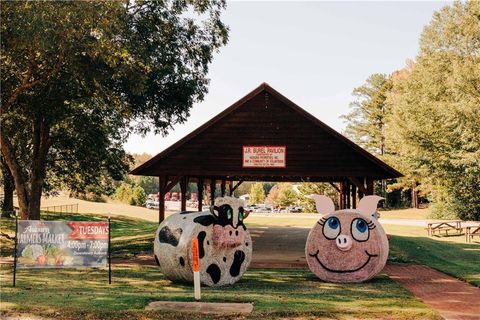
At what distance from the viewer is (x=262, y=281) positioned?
13.8 metres

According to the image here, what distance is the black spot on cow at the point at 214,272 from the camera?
12.3 meters

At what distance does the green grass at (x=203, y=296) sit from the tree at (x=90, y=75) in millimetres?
7268

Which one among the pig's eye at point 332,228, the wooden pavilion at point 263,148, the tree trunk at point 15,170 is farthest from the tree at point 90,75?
the pig's eye at point 332,228

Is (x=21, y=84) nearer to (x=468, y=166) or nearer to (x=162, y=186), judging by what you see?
(x=162, y=186)

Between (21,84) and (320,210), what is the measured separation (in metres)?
12.3

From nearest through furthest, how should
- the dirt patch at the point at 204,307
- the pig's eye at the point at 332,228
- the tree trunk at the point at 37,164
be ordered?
1. the dirt patch at the point at 204,307
2. the pig's eye at the point at 332,228
3. the tree trunk at the point at 37,164

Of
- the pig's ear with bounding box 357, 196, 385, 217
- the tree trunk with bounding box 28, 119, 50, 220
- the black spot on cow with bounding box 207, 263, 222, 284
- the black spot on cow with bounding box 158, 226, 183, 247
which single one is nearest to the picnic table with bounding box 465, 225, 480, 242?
the pig's ear with bounding box 357, 196, 385, 217

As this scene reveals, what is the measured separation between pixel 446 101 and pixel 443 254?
19572mm

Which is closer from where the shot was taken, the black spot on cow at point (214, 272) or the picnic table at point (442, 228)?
the black spot on cow at point (214, 272)

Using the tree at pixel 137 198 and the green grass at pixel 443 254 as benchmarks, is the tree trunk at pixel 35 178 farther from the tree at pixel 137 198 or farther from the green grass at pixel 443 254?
the tree at pixel 137 198

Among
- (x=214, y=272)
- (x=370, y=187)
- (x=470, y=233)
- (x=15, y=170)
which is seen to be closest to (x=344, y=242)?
(x=214, y=272)

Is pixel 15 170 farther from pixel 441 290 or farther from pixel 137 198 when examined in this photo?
pixel 137 198

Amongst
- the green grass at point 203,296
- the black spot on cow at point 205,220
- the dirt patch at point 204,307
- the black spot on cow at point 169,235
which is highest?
the black spot on cow at point 205,220

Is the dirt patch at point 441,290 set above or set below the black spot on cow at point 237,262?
below
